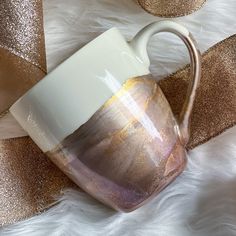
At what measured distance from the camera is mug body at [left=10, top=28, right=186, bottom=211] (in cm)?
45

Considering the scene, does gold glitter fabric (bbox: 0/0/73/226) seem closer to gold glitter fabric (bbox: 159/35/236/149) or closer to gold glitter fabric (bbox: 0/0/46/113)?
gold glitter fabric (bbox: 0/0/46/113)

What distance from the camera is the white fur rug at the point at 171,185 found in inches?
20.2

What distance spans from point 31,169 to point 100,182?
8 cm

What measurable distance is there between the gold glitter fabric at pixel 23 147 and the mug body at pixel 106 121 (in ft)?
0.16

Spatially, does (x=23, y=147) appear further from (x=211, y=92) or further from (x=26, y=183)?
(x=211, y=92)

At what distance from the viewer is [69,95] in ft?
1.48

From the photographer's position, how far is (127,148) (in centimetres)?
47

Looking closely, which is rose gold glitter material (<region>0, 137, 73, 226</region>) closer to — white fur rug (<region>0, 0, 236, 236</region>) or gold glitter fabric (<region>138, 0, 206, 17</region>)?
white fur rug (<region>0, 0, 236, 236</region>)

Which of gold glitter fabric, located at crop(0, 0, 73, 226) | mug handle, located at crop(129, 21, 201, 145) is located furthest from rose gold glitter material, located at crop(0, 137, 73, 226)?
mug handle, located at crop(129, 21, 201, 145)

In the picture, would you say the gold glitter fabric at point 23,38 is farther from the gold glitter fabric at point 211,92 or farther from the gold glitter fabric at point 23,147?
the gold glitter fabric at point 211,92

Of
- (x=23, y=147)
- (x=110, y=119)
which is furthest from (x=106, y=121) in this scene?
(x=23, y=147)

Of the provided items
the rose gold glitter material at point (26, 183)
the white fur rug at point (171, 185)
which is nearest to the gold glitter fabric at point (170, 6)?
the white fur rug at point (171, 185)

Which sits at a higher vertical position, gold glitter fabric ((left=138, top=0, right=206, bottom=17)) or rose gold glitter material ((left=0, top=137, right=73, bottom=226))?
gold glitter fabric ((left=138, top=0, right=206, bottom=17))

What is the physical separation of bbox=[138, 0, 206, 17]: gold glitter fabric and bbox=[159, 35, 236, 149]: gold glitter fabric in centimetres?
4
